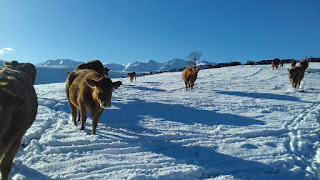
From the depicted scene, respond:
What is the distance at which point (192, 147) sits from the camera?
447 cm

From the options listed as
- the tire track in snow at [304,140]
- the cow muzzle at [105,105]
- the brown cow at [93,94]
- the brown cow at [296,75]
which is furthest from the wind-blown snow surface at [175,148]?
the brown cow at [296,75]

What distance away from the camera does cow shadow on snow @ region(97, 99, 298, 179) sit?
3451 millimetres

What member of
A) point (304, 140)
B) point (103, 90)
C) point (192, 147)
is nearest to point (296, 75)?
point (304, 140)

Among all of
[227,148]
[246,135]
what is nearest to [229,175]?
[227,148]

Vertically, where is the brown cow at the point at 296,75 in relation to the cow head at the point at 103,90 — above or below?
above

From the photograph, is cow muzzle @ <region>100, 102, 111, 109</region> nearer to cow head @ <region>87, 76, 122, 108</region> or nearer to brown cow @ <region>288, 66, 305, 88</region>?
cow head @ <region>87, 76, 122, 108</region>

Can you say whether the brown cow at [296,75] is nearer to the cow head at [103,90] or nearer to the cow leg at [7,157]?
the cow head at [103,90]

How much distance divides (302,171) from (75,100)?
17.7 ft

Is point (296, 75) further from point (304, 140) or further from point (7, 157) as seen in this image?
point (7, 157)

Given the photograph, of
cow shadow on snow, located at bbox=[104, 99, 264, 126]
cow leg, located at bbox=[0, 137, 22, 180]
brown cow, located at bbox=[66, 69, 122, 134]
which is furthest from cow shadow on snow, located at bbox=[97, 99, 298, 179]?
cow leg, located at bbox=[0, 137, 22, 180]

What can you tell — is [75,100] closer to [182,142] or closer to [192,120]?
[182,142]

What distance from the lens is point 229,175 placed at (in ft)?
10.9

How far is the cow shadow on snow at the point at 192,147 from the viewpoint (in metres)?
3.45

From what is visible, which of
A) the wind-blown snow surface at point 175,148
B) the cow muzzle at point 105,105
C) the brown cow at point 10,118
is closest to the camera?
the brown cow at point 10,118
